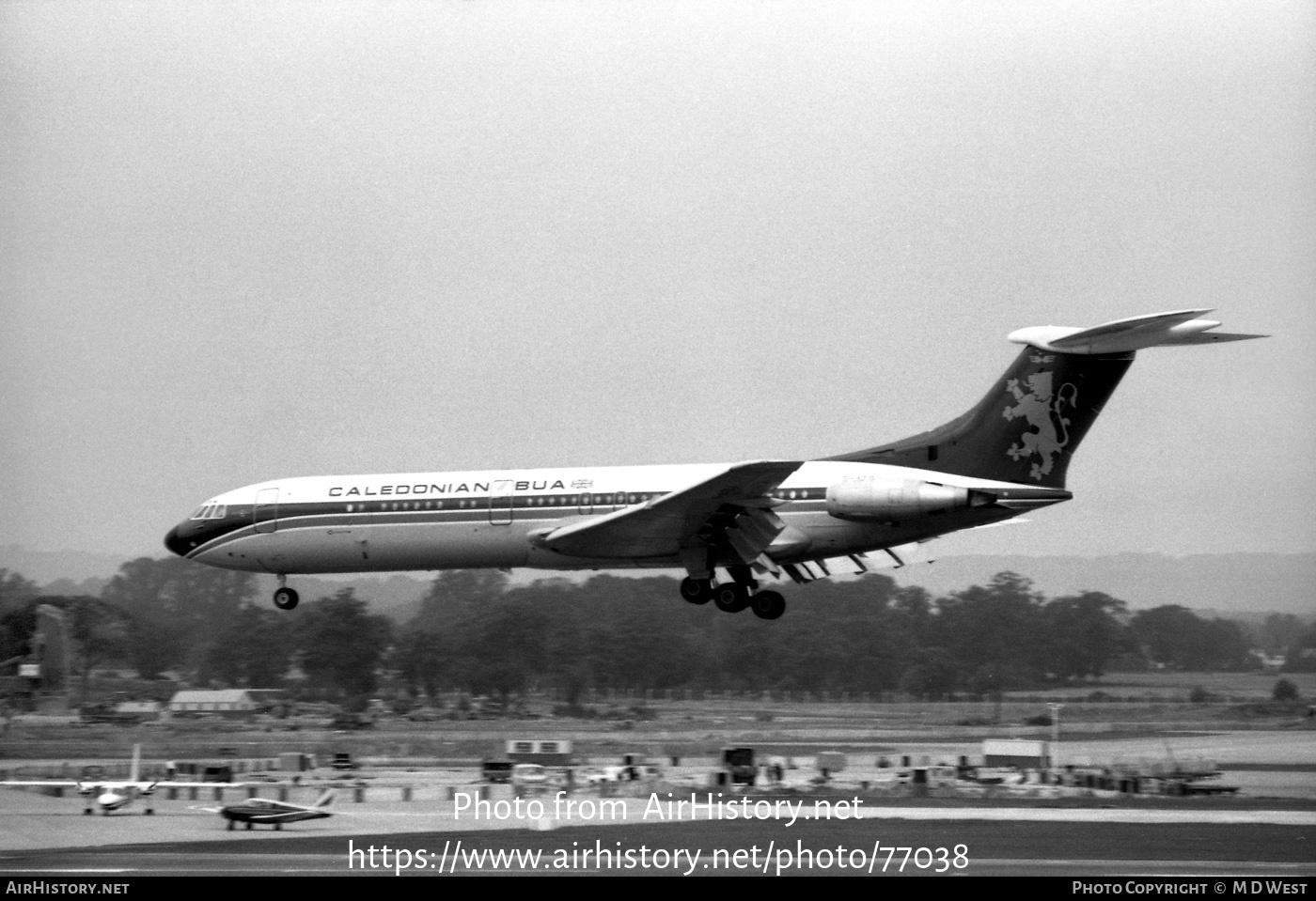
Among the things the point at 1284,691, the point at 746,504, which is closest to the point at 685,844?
the point at 746,504

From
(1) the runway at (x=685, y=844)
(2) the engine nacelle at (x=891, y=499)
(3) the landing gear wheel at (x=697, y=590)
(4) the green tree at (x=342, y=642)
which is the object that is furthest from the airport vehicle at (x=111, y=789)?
(2) the engine nacelle at (x=891, y=499)

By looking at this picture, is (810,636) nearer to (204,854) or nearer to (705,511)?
(705,511)

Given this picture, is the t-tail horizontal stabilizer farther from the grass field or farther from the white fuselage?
the grass field

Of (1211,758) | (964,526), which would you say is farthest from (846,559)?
(1211,758)

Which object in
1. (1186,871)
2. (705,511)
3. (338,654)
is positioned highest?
(705,511)

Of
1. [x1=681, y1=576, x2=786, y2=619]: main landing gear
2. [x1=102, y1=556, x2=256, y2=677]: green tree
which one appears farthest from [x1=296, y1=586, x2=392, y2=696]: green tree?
[x1=681, y1=576, x2=786, y2=619]: main landing gear

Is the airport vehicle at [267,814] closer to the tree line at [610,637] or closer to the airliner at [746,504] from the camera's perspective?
the airliner at [746,504]
